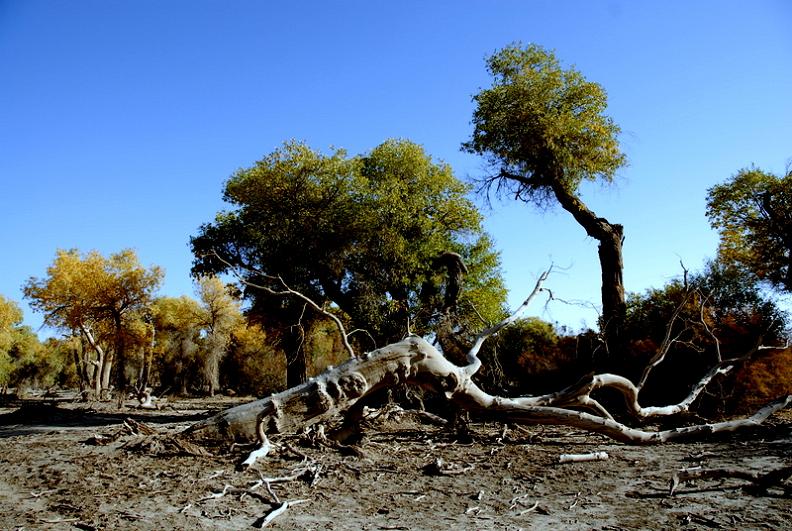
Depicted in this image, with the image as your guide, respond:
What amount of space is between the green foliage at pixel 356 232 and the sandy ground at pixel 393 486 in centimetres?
883

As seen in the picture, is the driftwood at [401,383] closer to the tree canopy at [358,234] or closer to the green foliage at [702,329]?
the green foliage at [702,329]

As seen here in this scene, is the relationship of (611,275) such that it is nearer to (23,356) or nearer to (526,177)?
(526,177)

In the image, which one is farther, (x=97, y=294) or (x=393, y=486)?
(x=97, y=294)

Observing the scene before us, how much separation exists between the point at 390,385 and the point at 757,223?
1952cm

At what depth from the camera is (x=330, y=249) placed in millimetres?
18328

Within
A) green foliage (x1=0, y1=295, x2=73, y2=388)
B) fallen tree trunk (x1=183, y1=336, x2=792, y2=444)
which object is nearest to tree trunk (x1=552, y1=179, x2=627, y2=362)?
fallen tree trunk (x1=183, y1=336, x2=792, y2=444)

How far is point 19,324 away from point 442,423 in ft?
165

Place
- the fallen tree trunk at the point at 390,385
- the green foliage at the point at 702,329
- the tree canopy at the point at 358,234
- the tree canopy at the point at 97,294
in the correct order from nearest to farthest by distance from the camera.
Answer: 1. the fallen tree trunk at the point at 390,385
2. the green foliage at the point at 702,329
3. the tree canopy at the point at 358,234
4. the tree canopy at the point at 97,294

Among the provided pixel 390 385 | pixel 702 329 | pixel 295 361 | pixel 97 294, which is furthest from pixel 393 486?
pixel 97 294

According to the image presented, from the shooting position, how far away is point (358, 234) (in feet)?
59.5

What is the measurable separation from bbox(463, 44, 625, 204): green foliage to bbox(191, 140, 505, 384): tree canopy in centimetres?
243

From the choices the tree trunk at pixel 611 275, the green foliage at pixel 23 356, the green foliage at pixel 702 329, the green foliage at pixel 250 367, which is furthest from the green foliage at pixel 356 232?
the green foliage at pixel 23 356

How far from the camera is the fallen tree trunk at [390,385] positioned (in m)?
7.62

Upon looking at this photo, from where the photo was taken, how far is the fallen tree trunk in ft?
25.0
